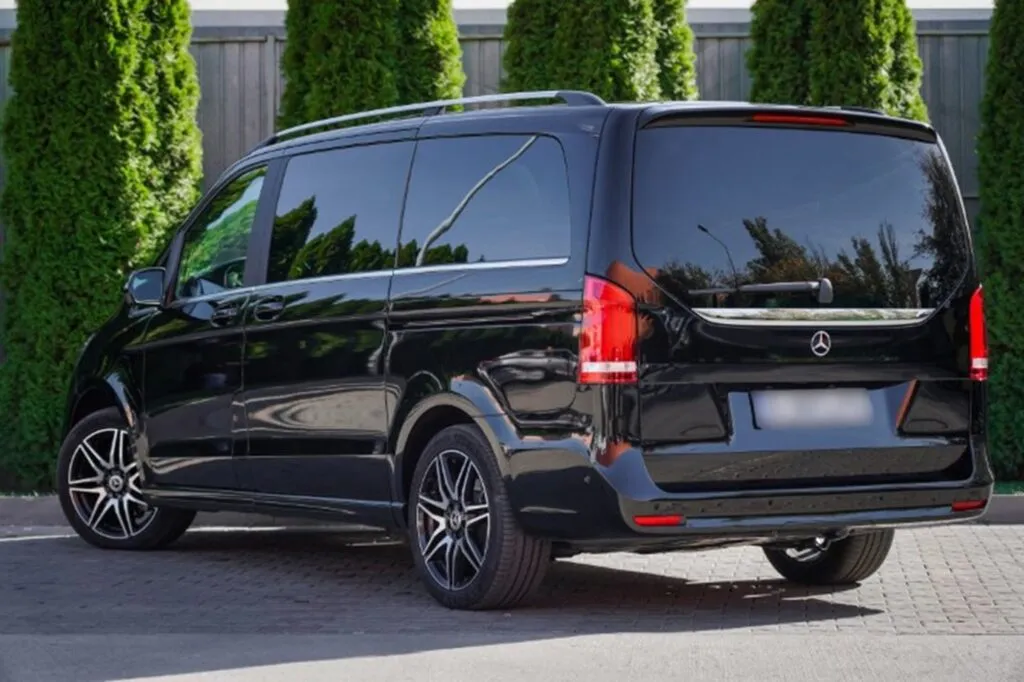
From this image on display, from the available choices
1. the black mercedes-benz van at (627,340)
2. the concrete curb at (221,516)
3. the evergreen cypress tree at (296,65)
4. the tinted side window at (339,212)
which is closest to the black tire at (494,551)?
the black mercedes-benz van at (627,340)

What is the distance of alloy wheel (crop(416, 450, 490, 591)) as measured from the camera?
8375mm

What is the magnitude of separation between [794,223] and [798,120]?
45 centimetres

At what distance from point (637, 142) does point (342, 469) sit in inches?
83.9

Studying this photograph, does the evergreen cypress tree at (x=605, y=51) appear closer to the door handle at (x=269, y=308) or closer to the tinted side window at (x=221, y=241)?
the tinted side window at (x=221, y=241)

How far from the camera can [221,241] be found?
1016 centimetres

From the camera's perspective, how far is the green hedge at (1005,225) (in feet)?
48.4

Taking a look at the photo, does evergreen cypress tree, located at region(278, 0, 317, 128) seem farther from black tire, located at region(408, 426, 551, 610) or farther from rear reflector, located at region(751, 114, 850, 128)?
rear reflector, located at region(751, 114, 850, 128)

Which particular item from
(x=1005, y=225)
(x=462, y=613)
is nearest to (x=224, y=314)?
(x=462, y=613)

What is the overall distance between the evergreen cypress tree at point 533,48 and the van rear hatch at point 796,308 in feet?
22.9

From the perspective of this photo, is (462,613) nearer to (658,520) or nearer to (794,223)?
(658,520)

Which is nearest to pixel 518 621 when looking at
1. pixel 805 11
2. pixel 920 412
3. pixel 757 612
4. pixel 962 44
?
pixel 757 612

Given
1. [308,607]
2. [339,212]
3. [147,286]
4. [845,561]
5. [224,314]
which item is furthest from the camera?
[147,286]

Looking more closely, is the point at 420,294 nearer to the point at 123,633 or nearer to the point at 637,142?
the point at 637,142

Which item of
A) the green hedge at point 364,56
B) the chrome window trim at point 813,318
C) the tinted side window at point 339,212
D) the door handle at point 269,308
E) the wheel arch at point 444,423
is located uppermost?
the green hedge at point 364,56
